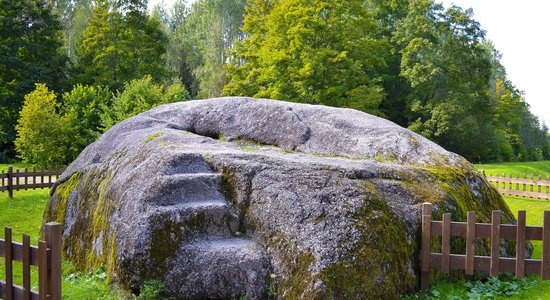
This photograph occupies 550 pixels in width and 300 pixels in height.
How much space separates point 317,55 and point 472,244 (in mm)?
23048

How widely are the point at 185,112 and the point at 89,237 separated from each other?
13.0ft

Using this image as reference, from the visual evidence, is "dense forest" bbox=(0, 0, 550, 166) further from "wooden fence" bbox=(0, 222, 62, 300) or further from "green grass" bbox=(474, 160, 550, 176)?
"wooden fence" bbox=(0, 222, 62, 300)

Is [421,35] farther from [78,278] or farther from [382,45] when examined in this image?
[78,278]

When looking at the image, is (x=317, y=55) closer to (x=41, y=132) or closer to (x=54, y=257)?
(x=41, y=132)

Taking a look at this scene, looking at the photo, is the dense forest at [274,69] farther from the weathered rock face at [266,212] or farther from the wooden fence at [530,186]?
the weathered rock face at [266,212]

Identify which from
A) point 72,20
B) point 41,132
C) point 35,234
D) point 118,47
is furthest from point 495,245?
point 72,20

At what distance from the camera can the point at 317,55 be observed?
2978 cm

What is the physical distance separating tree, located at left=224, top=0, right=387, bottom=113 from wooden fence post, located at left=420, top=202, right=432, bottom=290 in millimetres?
21620

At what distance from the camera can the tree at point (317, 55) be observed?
30016 millimetres

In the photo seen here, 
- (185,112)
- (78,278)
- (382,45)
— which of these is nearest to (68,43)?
(382,45)

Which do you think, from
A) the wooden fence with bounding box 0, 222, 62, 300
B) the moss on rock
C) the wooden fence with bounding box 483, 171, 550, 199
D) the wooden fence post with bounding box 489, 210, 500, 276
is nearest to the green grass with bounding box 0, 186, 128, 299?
the wooden fence with bounding box 0, 222, 62, 300

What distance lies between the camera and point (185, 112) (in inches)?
482

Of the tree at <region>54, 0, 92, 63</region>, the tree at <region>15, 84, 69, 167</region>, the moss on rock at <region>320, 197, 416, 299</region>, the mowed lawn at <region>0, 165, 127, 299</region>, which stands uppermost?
the tree at <region>54, 0, 92, 63</region>

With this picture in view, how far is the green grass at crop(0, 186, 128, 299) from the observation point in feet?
24.7
